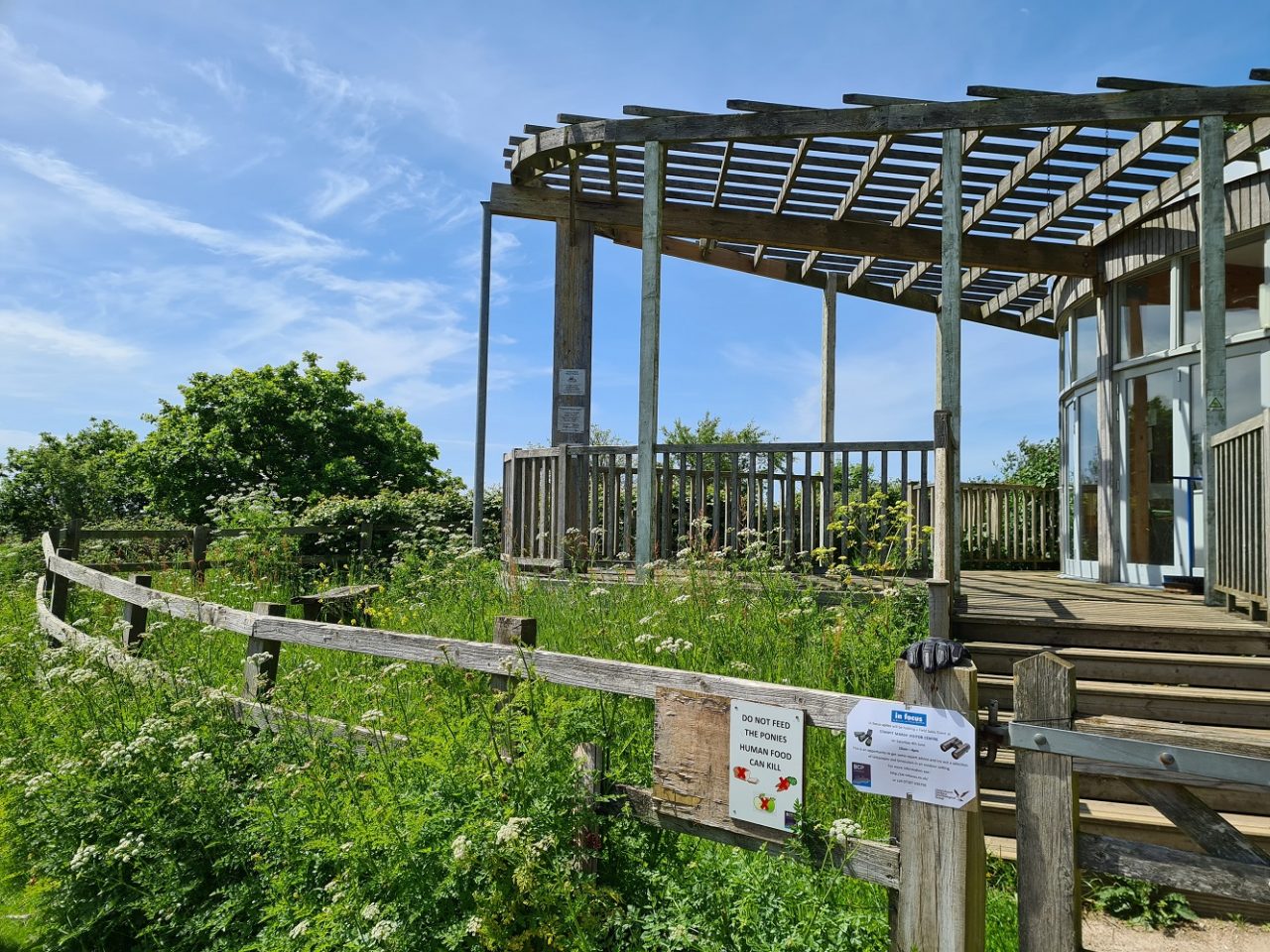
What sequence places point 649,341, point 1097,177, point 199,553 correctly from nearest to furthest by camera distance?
1. point 649,341
2. point 1097,177
3. point 199,553

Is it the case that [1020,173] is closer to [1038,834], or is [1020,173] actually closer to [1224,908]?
[1224,908]

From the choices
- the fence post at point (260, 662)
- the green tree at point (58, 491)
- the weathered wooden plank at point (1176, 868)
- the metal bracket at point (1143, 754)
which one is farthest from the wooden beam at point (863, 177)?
the green tree at point (58, 491)

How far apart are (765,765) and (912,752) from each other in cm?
53

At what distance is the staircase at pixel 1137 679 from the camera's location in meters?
4.57

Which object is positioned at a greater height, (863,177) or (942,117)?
(863,177)

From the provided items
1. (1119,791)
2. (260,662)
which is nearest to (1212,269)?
(1119,791)

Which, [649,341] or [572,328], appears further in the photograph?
[572,328]

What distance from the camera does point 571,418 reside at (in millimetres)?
10391

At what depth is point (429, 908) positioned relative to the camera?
2.93 meters

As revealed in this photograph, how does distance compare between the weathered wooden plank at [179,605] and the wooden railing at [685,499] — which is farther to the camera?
the wooden railing at [685,499]

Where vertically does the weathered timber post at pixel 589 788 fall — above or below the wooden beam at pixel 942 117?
below

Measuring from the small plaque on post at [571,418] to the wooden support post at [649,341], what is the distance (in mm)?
2131

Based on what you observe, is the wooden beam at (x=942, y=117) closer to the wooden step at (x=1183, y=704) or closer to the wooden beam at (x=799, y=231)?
the wooden beam at (x=799, y=231)

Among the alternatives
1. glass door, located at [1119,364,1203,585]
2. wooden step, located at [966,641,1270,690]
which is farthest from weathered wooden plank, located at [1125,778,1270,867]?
glass door, located at [1119,364,1203,585]
